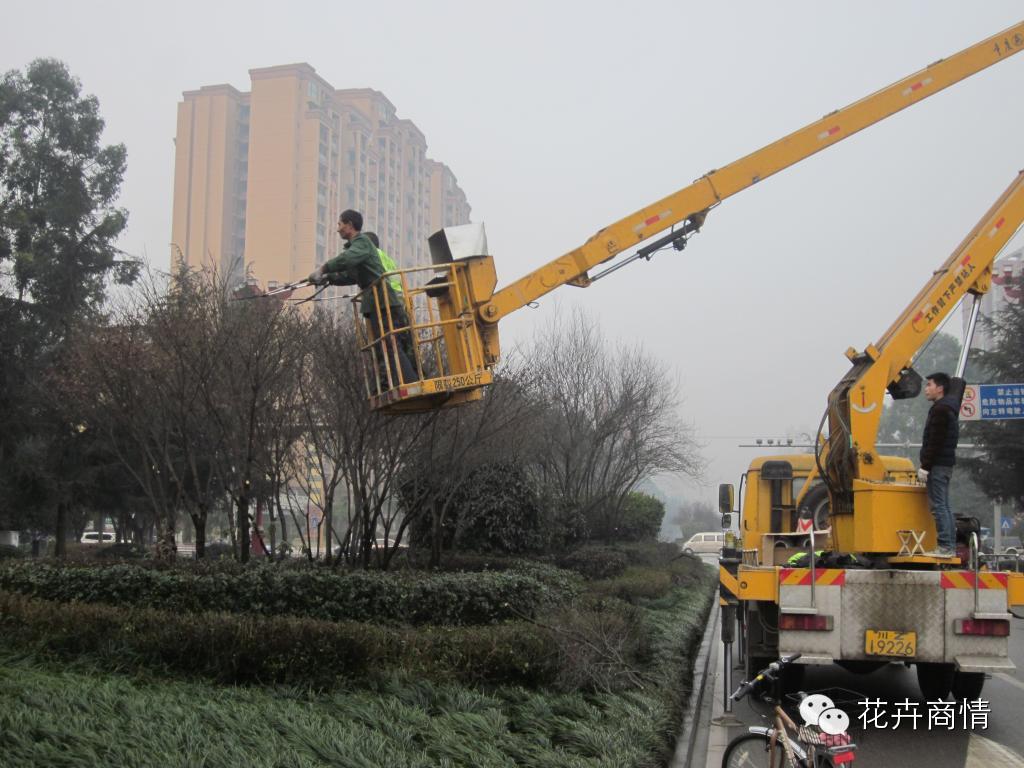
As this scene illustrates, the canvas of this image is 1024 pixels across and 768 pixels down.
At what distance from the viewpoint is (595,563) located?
66.6ft

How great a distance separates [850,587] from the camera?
887 centimetres

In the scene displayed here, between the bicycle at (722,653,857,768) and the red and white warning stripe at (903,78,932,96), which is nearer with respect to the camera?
the bicycle at (722,653,857,768)

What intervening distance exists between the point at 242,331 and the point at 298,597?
397 centimetres

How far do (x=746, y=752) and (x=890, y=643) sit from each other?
10.6ft

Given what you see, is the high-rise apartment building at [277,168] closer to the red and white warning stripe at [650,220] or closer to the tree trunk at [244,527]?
the tree trunk at [244,527]

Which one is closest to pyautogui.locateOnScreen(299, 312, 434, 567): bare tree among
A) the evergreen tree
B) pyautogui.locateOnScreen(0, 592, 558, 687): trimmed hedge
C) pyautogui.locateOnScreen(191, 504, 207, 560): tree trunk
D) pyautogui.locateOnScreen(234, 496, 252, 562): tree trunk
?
pyautogui.locateOnScreen(234, 496, 252, 562): tree trunk

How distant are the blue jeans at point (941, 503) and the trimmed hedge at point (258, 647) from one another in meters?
3.59

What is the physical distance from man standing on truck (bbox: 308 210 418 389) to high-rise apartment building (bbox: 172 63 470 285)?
6623 cm

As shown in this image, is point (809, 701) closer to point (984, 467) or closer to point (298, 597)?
point (298, 597)

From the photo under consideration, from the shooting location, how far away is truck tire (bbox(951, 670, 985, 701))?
30.8ft

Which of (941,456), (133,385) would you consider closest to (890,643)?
(941,456)

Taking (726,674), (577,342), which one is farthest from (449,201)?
(726,674)

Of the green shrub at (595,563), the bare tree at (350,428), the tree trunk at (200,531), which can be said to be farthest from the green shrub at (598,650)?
the green shrub at (595,563)

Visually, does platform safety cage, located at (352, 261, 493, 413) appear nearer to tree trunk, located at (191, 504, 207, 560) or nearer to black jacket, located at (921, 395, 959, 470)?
black jacket, located at (921, 395, 959, 470)
